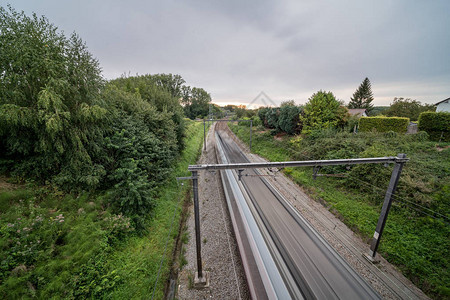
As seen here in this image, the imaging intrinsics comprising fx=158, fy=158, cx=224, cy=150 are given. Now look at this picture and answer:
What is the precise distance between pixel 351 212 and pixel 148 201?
12690 millimetres

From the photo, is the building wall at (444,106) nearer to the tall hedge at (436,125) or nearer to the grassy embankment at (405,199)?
the tall hedge at (436,125)

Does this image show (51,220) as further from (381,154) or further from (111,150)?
(381,154)

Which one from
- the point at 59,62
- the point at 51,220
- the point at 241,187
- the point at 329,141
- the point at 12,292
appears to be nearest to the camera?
the point at 12,292

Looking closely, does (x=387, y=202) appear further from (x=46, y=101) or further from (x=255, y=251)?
(x=46, y=101)

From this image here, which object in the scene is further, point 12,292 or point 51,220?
point 51,220

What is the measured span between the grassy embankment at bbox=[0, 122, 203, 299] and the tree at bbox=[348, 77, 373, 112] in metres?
69.0

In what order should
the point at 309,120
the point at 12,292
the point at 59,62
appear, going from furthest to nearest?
the point at 309,120 < the point at 59,62 < the point at 12,292

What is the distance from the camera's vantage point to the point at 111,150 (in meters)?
10.3

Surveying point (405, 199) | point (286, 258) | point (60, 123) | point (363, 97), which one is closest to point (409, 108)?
point (363, 97)

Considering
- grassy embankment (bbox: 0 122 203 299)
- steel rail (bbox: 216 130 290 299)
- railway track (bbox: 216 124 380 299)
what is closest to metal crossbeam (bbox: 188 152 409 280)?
railway track (bbox: 216 124 380 299)

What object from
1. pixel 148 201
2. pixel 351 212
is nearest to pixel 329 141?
pixel 351 212

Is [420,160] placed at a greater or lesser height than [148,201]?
greater

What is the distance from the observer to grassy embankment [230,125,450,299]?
6.70 m

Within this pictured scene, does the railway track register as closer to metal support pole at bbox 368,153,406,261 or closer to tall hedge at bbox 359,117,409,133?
metal support pole at bbox 368,153,406,261
